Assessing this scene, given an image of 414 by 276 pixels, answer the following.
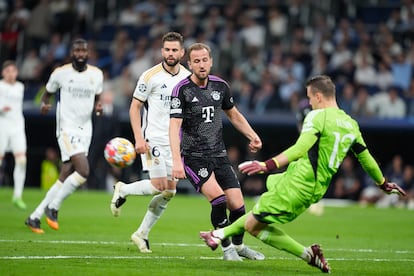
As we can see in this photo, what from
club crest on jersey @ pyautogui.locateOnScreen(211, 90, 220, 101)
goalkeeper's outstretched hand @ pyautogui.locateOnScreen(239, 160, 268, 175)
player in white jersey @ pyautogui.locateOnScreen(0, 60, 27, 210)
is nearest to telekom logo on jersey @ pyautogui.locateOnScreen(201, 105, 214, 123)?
club crest on jersey @ pyautogui.locateOnScreen(211, 90, 220, 101)

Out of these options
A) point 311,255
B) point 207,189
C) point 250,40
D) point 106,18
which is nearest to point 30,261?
point 207,189

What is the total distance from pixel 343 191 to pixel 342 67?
3593 millimetres

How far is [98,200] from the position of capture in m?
23.8

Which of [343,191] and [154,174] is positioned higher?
[154,174]

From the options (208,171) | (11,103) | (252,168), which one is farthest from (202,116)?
(11,103)

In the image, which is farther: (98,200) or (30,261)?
(98,200)

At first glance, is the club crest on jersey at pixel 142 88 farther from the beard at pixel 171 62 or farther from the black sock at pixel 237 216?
the black sock at pixel 237 216

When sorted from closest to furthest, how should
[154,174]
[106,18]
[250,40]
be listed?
[154,174]
[250,40]
[106,18]

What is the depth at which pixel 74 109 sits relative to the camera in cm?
1541

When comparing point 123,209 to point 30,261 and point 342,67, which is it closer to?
point 342,67

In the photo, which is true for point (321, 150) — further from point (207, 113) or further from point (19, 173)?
point (19, 173)

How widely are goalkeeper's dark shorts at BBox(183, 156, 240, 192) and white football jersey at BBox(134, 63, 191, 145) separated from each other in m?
1.33

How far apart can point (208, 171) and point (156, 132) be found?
64.8 inches

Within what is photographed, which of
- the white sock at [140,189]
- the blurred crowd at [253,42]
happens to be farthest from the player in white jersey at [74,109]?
the blurred crowd at [253,42]
